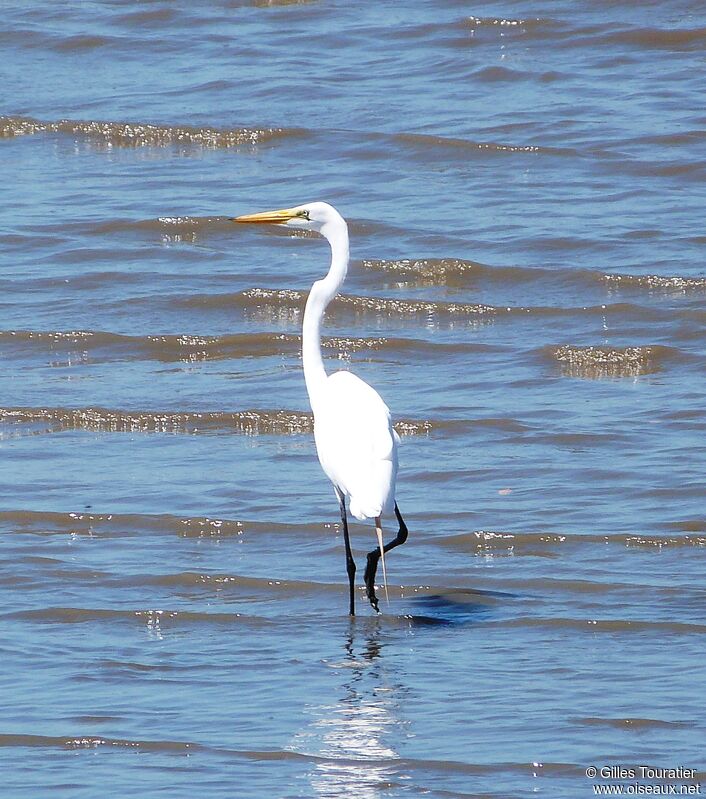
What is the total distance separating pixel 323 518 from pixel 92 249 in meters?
4.11

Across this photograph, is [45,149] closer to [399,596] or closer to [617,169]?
[617,169]

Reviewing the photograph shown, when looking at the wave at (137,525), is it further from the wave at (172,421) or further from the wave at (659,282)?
the wave at (659,282)

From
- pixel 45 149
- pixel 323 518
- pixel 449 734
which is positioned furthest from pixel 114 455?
pixel 45 149

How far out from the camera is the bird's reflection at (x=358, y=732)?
4.22 m

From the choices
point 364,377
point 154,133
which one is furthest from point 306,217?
point 154,133

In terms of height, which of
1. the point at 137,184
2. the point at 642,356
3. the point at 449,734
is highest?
the point at 137,184

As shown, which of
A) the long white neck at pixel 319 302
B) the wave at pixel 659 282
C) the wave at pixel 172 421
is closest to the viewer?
the long white neck at pixel 319 302

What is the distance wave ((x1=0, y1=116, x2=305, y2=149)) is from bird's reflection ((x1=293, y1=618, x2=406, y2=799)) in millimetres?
7161

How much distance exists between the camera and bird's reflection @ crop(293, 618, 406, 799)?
4219 mm

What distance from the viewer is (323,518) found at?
21.1 feet

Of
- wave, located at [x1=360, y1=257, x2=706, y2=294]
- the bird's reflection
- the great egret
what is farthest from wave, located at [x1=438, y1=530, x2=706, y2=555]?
wave, located at [x1=360, y1=257, x2=706, y2=294]

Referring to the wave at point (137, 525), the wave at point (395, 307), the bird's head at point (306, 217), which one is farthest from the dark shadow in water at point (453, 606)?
the wave at point (395, 307)

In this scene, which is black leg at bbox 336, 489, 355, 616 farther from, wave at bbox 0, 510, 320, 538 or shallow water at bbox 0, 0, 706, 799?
wave at bbox 0, 510, 320, 538

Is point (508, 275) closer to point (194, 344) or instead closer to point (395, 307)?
point (395, 307)
